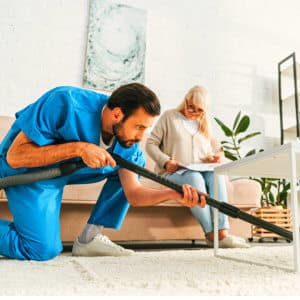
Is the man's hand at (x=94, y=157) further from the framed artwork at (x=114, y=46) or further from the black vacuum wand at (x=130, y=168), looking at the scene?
the framed artwork at (x=114, y=46)

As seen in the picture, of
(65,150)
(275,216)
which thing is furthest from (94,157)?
(275,216)

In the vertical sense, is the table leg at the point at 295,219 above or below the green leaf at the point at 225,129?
below

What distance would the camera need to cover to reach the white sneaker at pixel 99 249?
129cm

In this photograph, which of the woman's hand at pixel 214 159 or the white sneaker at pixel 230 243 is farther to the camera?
the woman's hand at pixel 214 159

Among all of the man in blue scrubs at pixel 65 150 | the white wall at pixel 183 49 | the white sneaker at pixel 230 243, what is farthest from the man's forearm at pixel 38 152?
the white wall at pixel 183 49

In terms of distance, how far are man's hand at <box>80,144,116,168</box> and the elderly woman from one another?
74 centimetres

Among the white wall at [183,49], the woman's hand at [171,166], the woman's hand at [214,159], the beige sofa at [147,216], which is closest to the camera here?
the beige sofa at [147,216]

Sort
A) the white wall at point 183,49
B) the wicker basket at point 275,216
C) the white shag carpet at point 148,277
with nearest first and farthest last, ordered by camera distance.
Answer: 1. the white shag carpet at point 148,277
2. the wicker basket at point 275,216
3. the white wall at point 183,49

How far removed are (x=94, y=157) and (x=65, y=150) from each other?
102mm

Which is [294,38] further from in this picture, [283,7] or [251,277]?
[251,277]

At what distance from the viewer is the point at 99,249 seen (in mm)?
1297

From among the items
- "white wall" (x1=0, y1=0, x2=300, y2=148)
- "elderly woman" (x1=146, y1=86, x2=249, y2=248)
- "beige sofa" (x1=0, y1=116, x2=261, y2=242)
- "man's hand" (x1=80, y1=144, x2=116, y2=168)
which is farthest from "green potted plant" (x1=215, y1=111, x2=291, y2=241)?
"man's hand" (x1=80, y1=144, x2=116, y2=168)

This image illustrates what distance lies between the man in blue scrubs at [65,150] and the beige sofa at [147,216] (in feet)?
1.06

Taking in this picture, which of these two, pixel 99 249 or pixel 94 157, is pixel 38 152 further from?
pixel 99 249
